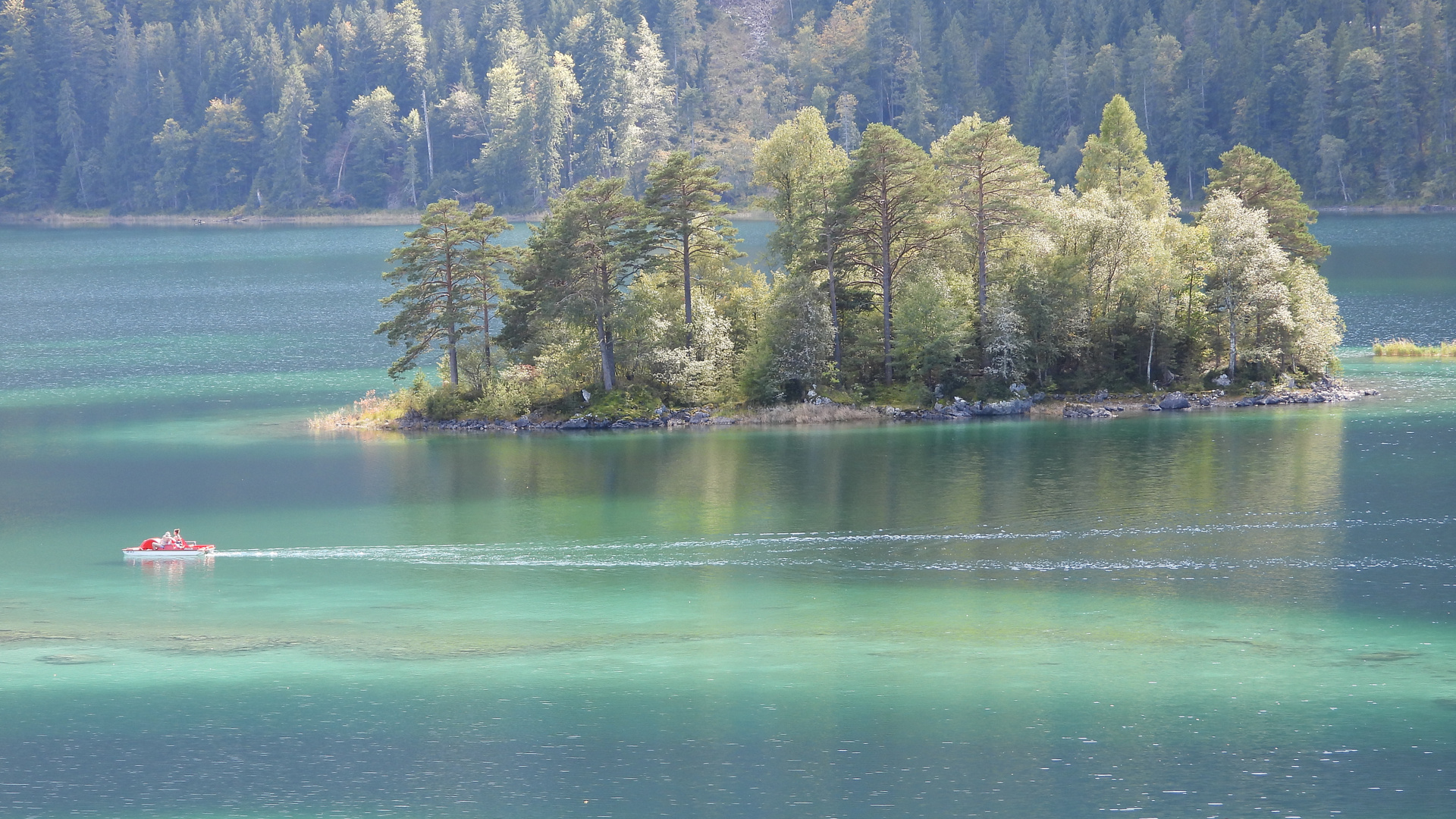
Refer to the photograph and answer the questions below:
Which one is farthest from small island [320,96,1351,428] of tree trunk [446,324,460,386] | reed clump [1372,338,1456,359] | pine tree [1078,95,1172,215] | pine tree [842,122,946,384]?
reed clump [1372,338,1456,359]

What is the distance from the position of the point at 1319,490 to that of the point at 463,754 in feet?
131

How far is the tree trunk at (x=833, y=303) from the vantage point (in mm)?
82188

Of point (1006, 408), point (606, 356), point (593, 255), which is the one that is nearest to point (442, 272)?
point (593, 255)

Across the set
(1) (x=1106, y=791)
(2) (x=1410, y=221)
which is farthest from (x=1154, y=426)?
(2) (x=1410, y=221)

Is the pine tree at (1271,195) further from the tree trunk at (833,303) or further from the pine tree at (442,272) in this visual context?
the pine tree at (442,272)

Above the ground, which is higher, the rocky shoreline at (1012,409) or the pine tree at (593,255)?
the pine tree at (593,255)

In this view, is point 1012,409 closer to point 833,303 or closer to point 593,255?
point 833,303

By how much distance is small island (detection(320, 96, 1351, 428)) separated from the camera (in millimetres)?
81500

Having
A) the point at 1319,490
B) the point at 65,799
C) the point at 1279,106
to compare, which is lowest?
the point at 65,799

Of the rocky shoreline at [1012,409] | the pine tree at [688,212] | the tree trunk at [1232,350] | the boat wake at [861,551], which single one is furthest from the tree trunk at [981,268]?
the boat wake at [861,551]

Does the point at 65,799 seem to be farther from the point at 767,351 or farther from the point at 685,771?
the point at 767,351

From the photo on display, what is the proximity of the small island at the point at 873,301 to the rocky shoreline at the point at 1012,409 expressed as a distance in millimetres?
192

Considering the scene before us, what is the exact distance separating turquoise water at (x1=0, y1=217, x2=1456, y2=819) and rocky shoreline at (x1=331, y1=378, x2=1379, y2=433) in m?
2.31

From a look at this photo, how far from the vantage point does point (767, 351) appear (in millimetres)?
82250
